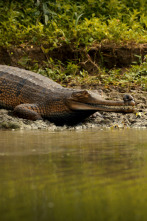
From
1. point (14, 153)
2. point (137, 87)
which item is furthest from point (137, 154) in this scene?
point (137, 87)

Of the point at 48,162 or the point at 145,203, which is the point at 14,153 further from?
the point at 145,203

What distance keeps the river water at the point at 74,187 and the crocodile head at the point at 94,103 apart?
2891mm

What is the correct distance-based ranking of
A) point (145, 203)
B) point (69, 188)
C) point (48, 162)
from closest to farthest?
point (145, 203) → point (69, 188) → point (48, 162)

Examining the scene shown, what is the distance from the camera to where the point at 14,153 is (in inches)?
88.4

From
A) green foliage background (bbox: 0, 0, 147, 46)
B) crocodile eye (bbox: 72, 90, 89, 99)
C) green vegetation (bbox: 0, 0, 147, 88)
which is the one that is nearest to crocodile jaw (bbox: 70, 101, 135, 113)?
crocodile eye (bbox: 72, 90, 89, 99)

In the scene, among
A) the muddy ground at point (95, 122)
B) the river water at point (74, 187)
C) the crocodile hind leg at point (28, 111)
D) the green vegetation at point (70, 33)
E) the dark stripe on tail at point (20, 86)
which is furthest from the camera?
the green vegetation at point (70, 33)

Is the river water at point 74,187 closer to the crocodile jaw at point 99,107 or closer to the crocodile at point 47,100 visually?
the crocodile jaw at point 99,107

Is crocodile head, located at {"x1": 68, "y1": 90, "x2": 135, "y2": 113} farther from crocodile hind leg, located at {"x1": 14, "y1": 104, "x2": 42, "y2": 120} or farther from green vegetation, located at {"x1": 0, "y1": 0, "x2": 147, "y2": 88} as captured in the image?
green vegetation, located at {"x1": 0, "y1": 0, "x2": 147, "y2": 88}

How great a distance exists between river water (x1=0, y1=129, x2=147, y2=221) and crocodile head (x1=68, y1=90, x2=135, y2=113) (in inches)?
114

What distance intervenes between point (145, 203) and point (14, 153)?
133 centimetres

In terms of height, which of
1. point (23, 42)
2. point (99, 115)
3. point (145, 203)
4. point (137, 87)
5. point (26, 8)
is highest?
point (26, 8)

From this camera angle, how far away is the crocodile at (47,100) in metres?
5.16

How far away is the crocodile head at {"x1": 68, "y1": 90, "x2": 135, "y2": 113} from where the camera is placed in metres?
4.92

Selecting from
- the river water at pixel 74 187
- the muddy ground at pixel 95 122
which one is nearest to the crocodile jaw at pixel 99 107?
the muddy ground at pixel 95 122
